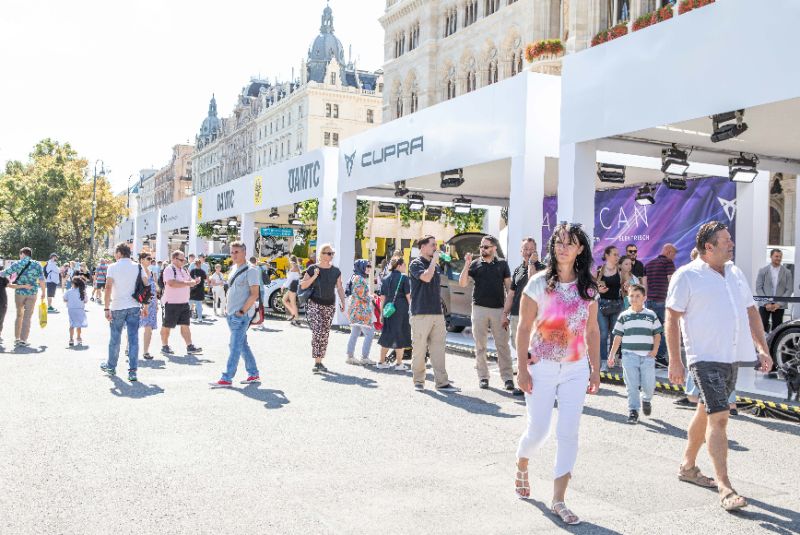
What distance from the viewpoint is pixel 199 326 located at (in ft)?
64.7

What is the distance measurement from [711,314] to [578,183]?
6199 millimetres

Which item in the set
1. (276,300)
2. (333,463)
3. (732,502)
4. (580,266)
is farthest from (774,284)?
(276,300)

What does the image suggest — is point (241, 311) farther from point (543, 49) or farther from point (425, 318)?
point (543, 49)

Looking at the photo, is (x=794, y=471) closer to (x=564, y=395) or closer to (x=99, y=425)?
(x=564, y=395)

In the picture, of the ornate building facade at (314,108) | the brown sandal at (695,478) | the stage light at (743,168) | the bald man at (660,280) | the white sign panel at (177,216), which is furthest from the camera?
the ornate building facade at (314,108)

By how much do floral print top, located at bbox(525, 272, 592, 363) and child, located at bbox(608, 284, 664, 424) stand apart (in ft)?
11.5

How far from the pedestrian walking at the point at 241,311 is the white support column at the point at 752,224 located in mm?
8722

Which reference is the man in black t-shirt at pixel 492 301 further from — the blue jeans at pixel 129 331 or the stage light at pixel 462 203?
the stage light at pixel 462 203

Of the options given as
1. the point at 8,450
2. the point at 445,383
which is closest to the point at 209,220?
the point at 445,383

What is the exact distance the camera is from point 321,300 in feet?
37.5

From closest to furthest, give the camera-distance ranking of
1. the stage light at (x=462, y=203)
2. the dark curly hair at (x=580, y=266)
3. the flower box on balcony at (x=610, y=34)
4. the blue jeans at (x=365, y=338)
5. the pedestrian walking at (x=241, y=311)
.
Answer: the dark curly hair at (x=580, y=266) → the pedestrian walking at (x=241, y=311) → the blue jeans at (x=365, y=338) → the stage light at (x=462, y=203) → the flower box on balcony at (x=610, y=34)

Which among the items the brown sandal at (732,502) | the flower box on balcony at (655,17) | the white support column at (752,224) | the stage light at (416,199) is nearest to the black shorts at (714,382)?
the brown sandal at (732,502)

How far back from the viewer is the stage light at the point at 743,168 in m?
12.0

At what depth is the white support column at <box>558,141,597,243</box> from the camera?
11.2m
